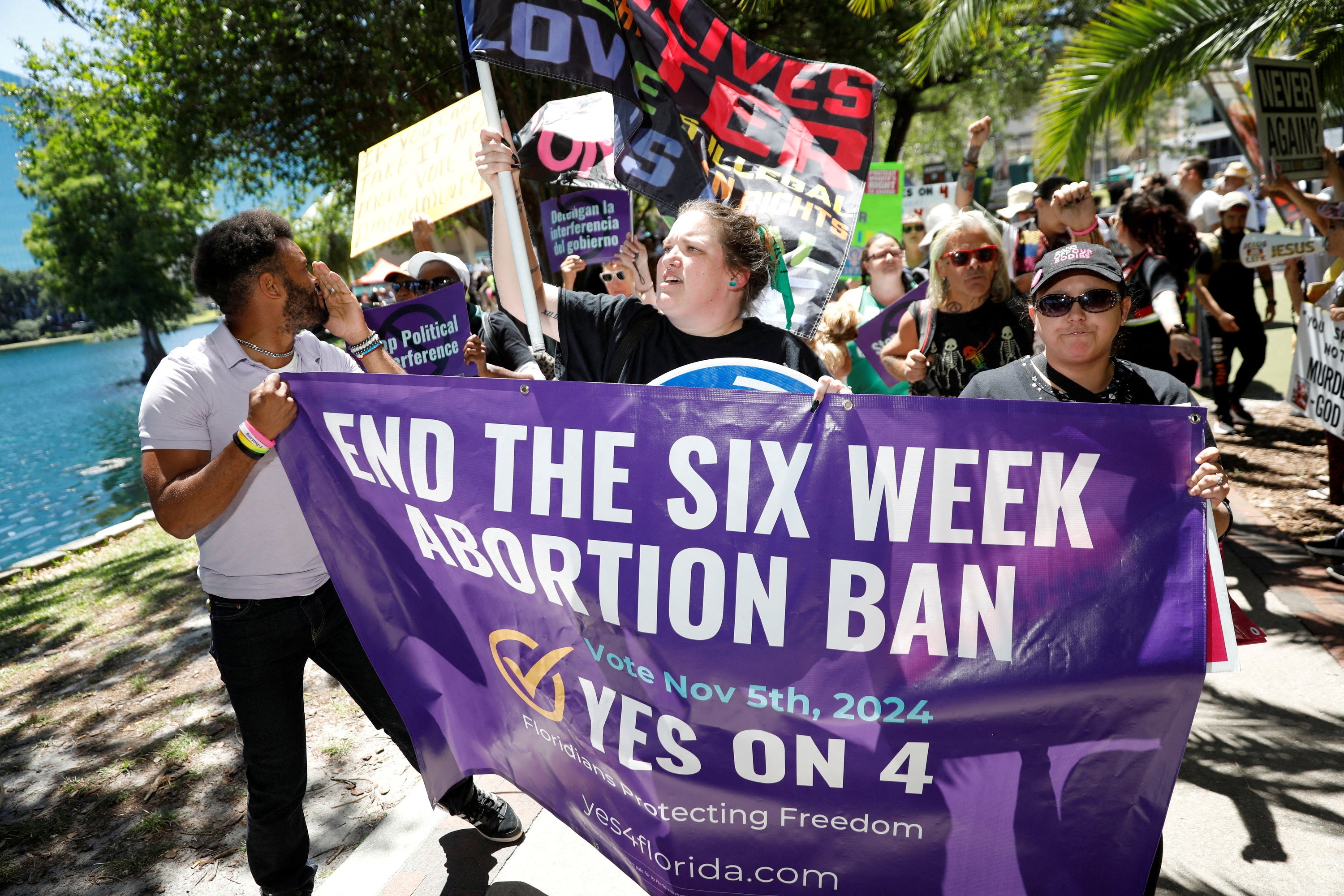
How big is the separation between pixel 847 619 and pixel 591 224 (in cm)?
655

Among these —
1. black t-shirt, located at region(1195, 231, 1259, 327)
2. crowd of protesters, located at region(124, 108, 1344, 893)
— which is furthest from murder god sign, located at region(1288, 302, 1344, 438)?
crowd of protesters, located at region(124, 108, 1344, 893)

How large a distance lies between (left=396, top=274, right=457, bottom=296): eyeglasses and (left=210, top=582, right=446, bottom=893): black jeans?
414 cm

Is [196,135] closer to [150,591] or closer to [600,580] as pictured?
[150,591]

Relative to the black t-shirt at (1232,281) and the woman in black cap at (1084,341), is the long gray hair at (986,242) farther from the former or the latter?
the black t-shirt at (1232,281)

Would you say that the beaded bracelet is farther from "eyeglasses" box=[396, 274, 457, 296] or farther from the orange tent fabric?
the orange tent fabric

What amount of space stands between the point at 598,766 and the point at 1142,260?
14.9ft

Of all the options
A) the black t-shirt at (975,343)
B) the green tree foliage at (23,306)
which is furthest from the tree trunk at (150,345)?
the black t-shirt at (975,343)

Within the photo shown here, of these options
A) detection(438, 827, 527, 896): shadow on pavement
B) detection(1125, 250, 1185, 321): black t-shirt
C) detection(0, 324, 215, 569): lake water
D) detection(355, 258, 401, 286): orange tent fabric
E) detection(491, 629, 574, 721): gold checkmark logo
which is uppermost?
detection(355, 258, 401, 286): orange tent fabric

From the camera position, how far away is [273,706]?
2.42 meters

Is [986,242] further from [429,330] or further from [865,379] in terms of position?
[429,330]

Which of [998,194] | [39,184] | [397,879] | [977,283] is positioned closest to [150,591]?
[397,879]

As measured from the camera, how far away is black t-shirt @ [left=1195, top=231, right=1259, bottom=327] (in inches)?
281

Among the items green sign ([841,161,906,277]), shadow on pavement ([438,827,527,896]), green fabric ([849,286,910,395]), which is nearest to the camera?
shadow on pavement ([438,827,527,896])

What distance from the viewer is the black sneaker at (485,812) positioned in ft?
9.16
